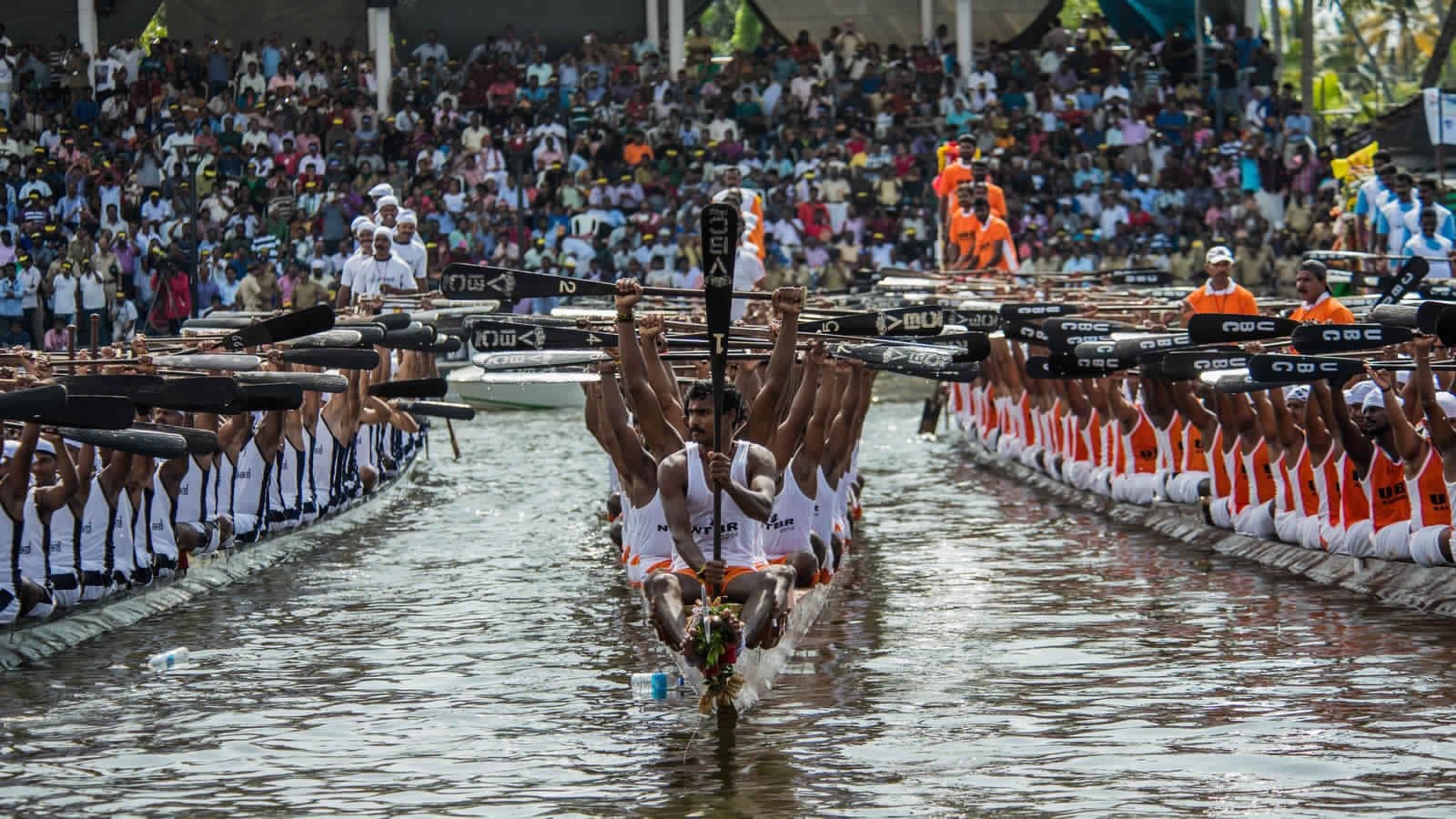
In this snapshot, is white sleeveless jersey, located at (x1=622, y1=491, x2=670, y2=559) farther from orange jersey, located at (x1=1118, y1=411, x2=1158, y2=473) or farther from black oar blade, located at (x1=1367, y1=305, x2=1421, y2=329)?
orange jersey, located at (x1=1118, y1=411, x2=1158, y2=473)

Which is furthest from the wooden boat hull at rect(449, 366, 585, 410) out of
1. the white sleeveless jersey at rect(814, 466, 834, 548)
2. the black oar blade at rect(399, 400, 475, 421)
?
the white sleeveless jersey at rect(814, 466, 834, 548)

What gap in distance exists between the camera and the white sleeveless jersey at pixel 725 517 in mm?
10336

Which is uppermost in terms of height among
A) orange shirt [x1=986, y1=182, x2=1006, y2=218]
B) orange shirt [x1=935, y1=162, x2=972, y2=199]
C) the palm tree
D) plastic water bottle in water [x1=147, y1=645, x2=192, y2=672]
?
A: the palm tree

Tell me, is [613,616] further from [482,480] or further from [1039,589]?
[482,480]

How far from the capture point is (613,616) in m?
13.5

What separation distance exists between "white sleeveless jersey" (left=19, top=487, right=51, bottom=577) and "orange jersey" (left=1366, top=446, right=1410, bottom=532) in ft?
24.0

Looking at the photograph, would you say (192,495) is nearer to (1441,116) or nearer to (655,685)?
(655,685)

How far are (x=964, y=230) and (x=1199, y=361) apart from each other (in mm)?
10229

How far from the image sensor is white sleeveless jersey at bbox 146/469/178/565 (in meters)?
14.2

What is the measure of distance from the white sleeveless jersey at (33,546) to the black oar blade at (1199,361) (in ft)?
22.6

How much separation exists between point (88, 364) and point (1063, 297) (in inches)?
458

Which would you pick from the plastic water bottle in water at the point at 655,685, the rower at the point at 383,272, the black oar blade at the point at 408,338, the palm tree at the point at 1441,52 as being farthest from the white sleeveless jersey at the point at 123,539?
the palm tree at the point at 1441,52

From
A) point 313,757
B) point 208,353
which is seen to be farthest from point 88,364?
point 313,757

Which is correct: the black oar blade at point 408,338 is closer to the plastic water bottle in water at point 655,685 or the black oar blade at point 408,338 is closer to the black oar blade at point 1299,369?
the plastic water bottle in water at point 655,685
